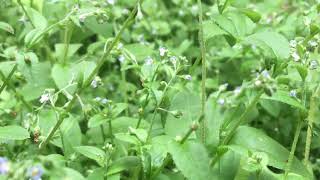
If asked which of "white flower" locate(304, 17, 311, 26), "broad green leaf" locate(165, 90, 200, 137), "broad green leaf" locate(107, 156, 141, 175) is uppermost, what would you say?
"white flower" locate(304, 17, 311, 26)

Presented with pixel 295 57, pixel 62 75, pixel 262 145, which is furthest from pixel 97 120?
pixel 295 57

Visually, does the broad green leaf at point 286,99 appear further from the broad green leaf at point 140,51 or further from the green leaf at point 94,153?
the broad green leaf at point 140,51

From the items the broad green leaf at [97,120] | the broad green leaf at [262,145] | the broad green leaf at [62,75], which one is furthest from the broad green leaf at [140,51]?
the broad green leaf at [262,145]

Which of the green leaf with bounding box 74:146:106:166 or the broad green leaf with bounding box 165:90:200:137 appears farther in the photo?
the broad green leaf with bounding box 165:90:200:137


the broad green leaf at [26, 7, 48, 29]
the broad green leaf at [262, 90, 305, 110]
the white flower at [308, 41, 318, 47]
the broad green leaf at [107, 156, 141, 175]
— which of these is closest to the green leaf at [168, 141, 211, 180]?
the broad green leaf at [107, 156, 141, 175]

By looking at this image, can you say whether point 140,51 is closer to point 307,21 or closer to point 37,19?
point 37,19

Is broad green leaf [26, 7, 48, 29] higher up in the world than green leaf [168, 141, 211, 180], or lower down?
higher up

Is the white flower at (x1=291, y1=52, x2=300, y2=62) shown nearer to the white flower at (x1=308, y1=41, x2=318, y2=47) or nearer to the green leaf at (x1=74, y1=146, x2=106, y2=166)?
the white flower at (x1=308, y1=41, x2=318, y2=47)
